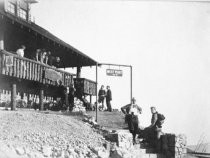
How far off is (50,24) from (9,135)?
16.2 ft

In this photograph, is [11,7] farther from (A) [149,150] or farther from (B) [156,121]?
(A) [149,150]

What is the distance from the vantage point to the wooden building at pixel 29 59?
1370cm

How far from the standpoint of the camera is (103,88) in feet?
59.0

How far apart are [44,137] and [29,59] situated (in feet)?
19.8

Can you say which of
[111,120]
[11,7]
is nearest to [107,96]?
[111,120]

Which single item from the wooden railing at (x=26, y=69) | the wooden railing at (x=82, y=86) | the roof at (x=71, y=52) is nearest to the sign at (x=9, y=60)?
the wooden railing at (x=26, y=69)

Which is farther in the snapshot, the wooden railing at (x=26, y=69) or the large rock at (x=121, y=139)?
the wooden railing at (x=26, y=69)

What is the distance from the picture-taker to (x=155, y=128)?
12.4 m

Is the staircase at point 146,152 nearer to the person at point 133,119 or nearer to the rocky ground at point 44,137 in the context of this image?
the person at point 133,119

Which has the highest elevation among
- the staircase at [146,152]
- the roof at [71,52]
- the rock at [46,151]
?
the roof at [71,52]

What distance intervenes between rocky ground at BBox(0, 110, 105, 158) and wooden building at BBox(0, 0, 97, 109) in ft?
8.21

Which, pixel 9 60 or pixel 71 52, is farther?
pixel 71 52

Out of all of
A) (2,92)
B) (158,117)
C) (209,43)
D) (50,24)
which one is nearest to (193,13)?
(209,43)

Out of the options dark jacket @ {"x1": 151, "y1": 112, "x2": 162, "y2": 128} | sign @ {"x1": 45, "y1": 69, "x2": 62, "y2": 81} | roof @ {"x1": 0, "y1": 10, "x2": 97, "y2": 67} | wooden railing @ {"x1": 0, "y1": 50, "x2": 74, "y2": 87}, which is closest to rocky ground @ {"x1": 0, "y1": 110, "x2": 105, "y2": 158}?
dark jacket @ {"x1": 151, "y1": 112, "x2": 162, "y2": 128}
